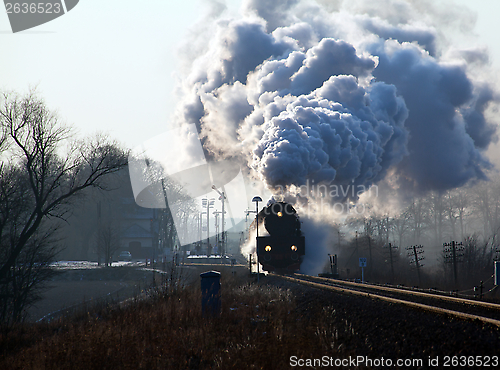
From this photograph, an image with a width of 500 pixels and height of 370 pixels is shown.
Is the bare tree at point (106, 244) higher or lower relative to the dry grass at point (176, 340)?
higher

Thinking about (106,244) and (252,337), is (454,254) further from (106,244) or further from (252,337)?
(106,244)

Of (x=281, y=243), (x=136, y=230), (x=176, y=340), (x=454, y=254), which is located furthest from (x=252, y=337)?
(x=136, y=230)

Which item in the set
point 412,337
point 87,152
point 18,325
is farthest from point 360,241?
point 412,337

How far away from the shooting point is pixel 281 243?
2381 cm

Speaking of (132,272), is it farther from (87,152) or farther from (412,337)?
(412,337)

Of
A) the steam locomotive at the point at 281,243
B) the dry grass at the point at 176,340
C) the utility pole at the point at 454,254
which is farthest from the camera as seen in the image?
the steam locomotive at the point at 281,243

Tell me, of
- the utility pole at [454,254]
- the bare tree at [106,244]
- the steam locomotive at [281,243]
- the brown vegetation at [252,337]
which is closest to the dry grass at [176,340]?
the brown vegetation at [252,337]

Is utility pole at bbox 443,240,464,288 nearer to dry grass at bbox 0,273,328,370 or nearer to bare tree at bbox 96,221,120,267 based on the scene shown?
dry grass at bbox 0,273,328,370

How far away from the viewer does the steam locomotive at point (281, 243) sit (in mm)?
23797

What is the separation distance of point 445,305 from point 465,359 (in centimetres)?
618

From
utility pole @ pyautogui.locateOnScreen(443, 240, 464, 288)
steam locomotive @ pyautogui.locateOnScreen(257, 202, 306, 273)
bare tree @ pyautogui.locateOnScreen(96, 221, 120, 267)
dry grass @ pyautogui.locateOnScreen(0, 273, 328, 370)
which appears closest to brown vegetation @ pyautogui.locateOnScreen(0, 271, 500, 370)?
dry grass @ pyautogui.locateOnScreen(0, 273, 328, 370)

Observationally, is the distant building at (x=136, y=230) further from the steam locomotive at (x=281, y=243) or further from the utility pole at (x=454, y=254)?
the utility pole at (x=454, y=254)

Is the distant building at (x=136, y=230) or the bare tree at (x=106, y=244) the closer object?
the bare tree at (x=106, y=244)

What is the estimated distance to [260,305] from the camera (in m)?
11.9
